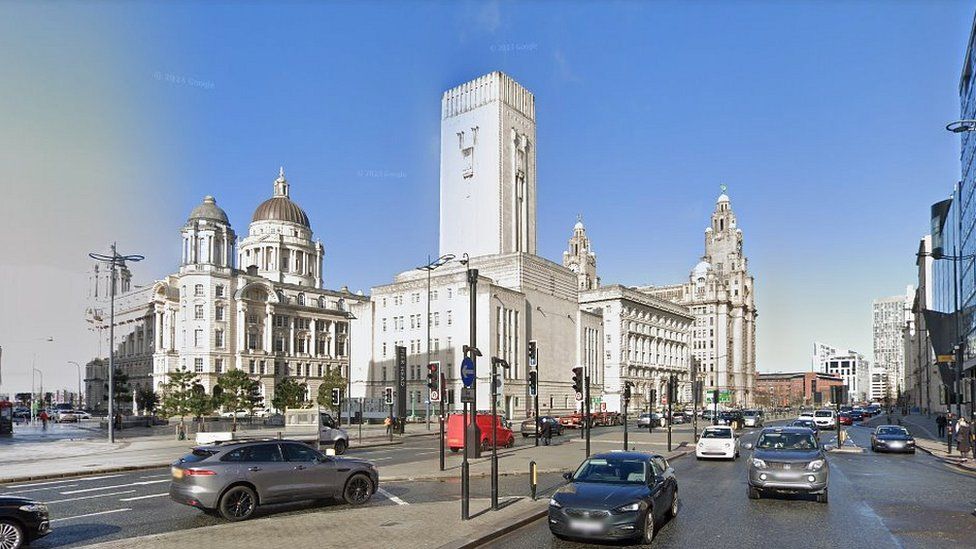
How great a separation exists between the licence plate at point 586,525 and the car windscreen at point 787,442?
884cm

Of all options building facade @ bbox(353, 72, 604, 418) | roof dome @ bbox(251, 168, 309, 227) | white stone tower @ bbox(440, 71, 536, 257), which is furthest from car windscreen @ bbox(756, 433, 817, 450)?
roof dome @ bbox(251, 168, 309, 227)

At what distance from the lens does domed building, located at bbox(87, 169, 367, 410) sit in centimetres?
10938

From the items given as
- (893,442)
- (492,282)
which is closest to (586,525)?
(893,442)

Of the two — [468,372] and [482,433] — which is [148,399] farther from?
[468,372]

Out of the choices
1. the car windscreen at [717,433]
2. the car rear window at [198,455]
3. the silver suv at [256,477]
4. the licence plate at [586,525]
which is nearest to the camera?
the licence plate at [586,525]

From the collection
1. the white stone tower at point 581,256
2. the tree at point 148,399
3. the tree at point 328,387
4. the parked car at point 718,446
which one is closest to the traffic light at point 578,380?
the parked car at point 718,446

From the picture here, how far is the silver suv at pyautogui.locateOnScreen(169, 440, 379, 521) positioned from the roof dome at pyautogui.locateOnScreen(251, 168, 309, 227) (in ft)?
413

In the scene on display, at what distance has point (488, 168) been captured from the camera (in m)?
97.2

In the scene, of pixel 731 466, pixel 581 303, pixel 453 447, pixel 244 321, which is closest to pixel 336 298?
pixel 244 321

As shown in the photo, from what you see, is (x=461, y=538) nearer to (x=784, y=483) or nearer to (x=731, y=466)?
(x=784, y=483)

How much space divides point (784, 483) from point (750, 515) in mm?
1850

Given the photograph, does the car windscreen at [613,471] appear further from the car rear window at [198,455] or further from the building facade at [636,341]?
the building facade at [636,341]

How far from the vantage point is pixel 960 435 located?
36250 millimetres

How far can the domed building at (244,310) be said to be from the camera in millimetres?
109375
